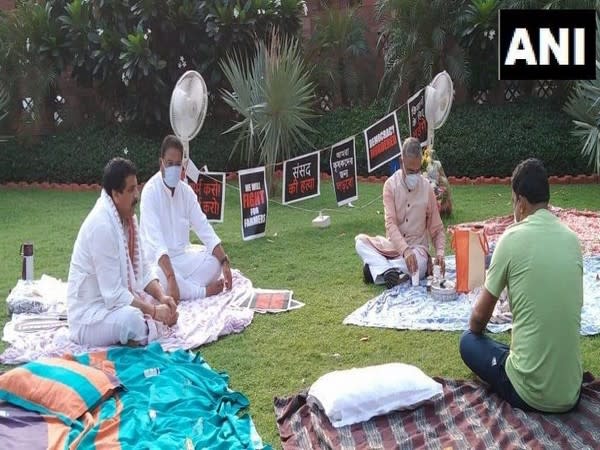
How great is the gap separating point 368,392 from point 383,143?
5715 millimetres

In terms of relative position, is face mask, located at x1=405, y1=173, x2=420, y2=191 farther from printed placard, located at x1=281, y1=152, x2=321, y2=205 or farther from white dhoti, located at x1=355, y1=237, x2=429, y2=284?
printed placard, located at x1=281, y1=152, x2=321, y2=205

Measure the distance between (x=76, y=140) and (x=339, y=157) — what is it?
6371 mm

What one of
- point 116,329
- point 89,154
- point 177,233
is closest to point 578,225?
point 177,233

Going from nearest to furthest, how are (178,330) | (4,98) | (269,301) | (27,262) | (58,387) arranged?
(58,387) → (178,330) → (269,301) → (27,262) → (4,98)

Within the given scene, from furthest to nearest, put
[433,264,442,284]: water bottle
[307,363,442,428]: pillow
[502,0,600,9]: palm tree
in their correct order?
[502,0,600,9]: palm tree → [433,264,442,284]: water bottle → [307,363,442,428]: pillow

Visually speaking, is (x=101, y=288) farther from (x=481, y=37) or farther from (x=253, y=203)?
(x=481, y=37)

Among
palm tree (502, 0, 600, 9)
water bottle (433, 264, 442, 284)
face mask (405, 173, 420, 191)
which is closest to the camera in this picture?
water bottle (433, 264, 442, 284)

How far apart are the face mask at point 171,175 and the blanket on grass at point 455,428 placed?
2829mm

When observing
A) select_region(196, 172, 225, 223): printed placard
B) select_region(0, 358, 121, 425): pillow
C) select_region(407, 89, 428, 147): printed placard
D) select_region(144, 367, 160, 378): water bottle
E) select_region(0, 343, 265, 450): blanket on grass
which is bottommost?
select_region(0, 343, 265, 450): blanket on grass

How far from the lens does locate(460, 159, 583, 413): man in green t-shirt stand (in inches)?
139

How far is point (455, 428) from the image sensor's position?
3.64 metres

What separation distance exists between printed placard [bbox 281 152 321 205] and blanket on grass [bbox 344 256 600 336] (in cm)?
306

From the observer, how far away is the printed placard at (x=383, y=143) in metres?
9.07

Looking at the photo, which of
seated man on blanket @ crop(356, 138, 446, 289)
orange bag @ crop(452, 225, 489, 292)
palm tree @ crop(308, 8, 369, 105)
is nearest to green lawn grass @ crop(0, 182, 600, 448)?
seated man on blanket @ crop(356, 138, 446, 289)
